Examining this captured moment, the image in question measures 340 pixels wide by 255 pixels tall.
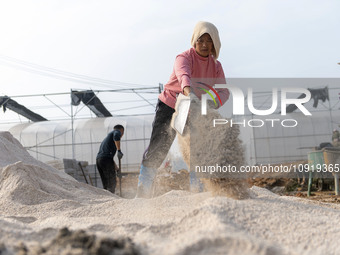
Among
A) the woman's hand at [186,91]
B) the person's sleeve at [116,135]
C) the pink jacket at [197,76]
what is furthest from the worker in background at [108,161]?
the woman's hand at [186,91]

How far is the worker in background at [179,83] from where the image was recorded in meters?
2.95

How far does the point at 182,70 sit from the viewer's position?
2824 millimetres

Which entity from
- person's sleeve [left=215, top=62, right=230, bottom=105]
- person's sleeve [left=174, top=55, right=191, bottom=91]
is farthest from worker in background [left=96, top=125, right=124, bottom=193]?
person's sleeve [left=174, top=55, right=191, bottom=91]

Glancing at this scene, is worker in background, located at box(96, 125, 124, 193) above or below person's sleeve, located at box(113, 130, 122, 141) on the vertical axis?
below

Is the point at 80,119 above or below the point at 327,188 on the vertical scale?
above

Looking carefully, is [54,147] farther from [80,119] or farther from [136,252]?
[136,252]

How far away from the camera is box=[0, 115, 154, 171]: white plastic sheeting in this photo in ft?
51.2

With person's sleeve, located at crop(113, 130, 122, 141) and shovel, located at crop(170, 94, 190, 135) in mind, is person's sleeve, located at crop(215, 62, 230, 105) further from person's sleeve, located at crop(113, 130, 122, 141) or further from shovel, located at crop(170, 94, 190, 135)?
person's sleeve, located at crop(113, 130, 122, 141)

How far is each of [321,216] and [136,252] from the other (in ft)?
4.21

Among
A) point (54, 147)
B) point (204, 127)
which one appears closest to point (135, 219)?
point (204, 127)

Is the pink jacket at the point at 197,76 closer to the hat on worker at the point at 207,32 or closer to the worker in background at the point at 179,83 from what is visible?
the worker in background at the point at 179,83

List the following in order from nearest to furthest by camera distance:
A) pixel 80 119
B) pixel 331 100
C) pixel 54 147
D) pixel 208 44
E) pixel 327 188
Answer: pixel 208 44 → pixel 327 188 → pixel 331 100 → pixel 54 147 → pixel 80 119

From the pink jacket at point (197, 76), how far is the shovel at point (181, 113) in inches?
9.2

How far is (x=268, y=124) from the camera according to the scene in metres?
15.0
